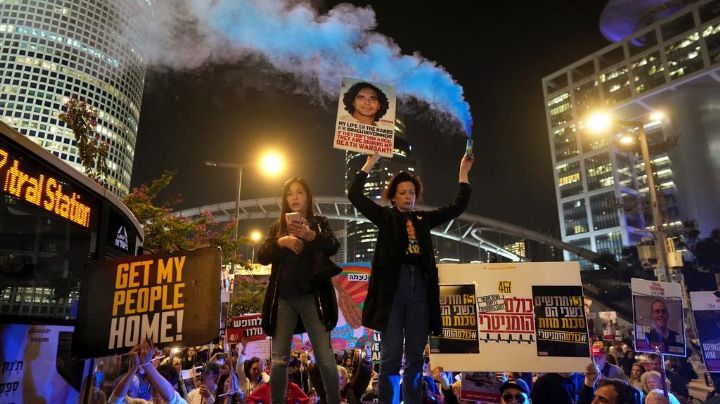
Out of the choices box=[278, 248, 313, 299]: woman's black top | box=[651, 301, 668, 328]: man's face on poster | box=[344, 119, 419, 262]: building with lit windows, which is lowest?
box=[651, 301, 668, 328]: man's face on poster

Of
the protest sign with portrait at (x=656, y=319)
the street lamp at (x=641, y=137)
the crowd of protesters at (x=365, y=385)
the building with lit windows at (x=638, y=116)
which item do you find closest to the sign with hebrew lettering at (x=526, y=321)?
the crowd of protesters at (x=365, y=385)

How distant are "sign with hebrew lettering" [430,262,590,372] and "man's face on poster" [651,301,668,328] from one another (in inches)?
164

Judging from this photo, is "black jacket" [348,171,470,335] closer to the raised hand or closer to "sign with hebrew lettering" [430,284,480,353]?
the raised hand

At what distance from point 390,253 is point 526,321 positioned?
1.56m

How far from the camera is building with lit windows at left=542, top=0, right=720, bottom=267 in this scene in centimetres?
8894

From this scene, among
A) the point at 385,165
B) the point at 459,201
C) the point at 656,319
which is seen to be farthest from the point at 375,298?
the point at 656,319

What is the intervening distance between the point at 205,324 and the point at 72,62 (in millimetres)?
58766

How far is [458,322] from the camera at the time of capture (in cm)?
472

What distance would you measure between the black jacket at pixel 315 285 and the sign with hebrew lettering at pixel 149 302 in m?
0.89

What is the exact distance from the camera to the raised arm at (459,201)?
15.5ft

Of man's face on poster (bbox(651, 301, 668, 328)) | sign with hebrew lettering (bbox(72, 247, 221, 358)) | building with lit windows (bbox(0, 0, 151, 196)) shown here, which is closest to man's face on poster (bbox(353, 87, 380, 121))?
sign with hebrew lettering (bbox(72, 247, 221, 358))

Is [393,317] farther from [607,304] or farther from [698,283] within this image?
[698,283]

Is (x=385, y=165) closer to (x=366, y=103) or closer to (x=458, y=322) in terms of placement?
(x=366, y=103)

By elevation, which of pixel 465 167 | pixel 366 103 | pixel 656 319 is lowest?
pixel 656 319
